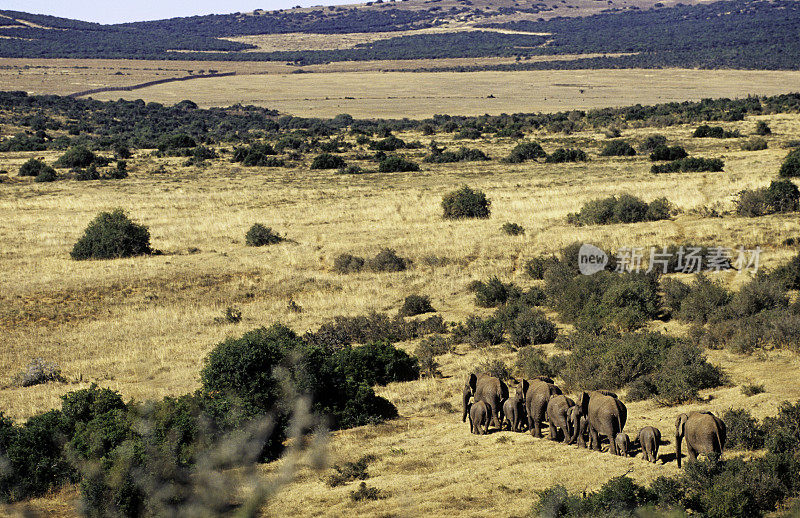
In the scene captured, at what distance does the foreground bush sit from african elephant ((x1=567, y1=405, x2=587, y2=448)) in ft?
58.6

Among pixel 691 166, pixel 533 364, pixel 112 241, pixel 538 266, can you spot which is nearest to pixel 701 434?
pixel 533 364

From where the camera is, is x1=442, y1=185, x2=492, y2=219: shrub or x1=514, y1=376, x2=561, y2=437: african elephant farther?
x1=442, y1=185, x2=492, y2=219: shrub

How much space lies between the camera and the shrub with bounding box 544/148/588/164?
4762cm

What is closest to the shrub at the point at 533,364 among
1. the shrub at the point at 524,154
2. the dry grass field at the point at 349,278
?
the dry grass field at the point at 349,278

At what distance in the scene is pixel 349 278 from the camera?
23984 mm

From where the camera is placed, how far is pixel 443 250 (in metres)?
26.1

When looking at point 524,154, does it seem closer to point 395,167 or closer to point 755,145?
point 395,167

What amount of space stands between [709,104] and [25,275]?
6508cm

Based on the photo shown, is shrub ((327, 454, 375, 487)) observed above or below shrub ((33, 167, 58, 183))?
below

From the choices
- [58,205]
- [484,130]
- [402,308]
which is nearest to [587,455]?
[402,308]

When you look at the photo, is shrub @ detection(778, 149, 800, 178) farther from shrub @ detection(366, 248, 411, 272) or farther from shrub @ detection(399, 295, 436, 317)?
shrub @ detection(399, 295, 436, 317)

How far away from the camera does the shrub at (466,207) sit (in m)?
31.2

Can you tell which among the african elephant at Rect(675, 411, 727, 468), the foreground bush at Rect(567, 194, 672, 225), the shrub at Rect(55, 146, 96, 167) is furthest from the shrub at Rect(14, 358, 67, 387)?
the shrub at Rect(55, 146, 96, 167)

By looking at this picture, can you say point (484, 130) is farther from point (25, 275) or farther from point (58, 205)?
point (25, 275)
